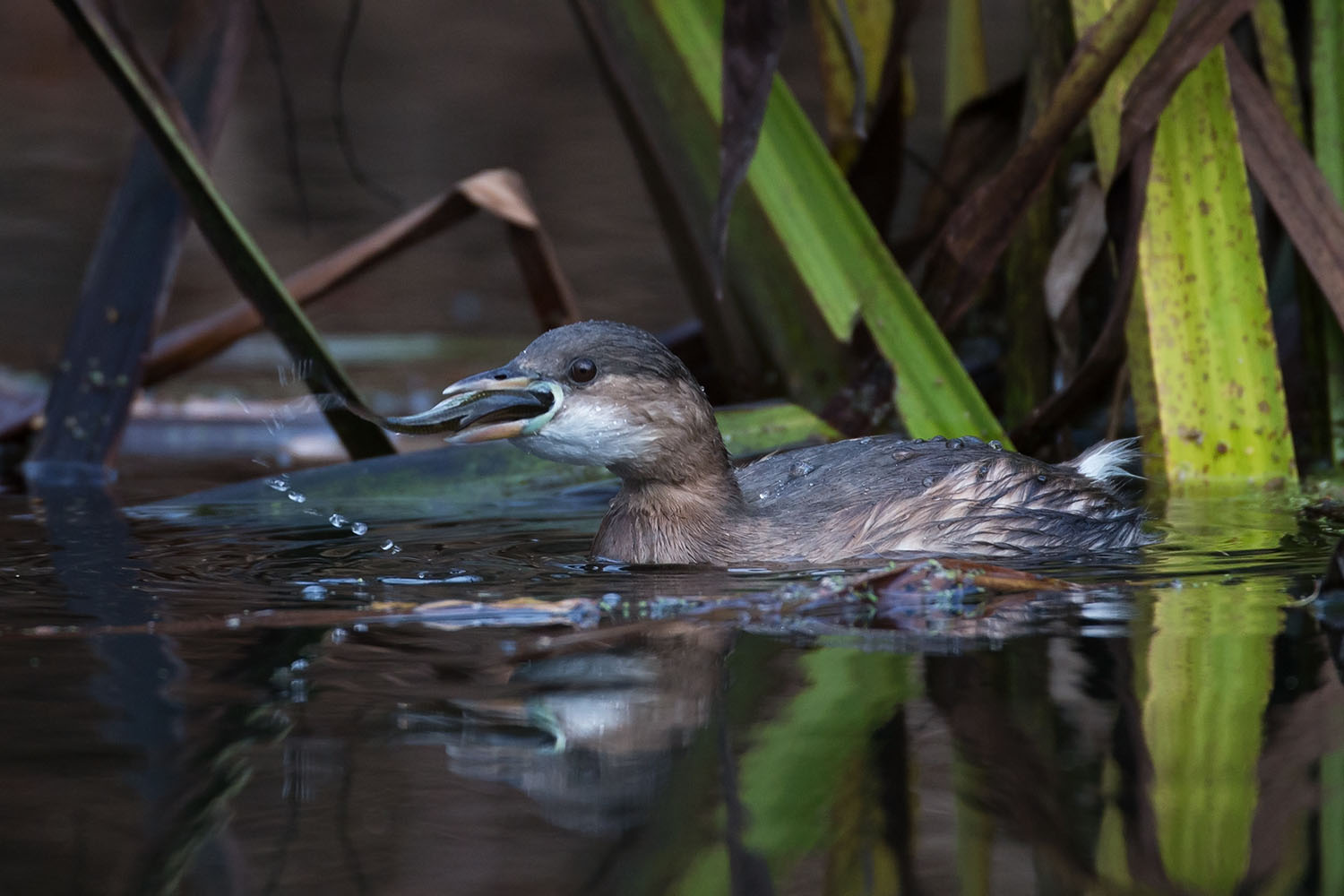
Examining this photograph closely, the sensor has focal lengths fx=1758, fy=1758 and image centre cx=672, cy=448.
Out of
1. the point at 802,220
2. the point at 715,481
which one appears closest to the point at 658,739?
the point at 715,481

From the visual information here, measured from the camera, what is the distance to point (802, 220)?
4.35 meters

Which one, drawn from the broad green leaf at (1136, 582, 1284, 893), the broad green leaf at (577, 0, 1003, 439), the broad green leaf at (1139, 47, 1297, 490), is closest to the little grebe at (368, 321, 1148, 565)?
the broad green leaf at (577, 0, 1003, 439)

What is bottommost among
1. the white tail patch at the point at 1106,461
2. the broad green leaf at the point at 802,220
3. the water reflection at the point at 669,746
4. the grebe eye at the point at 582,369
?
the water reflection at the point at 669,746

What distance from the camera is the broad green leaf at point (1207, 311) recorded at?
14.1 feet

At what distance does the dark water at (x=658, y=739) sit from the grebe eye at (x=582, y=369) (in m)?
0.44

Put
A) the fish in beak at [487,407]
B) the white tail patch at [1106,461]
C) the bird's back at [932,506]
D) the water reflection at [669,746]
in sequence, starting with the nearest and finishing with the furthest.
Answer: the water reflection at [669,746] < the fish in beak at [487,407] < the bird's back at [932,506] < the white tail patch at [1106,461]

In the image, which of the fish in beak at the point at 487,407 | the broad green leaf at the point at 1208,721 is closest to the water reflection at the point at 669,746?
the broad green leaf at the point at 1208,721

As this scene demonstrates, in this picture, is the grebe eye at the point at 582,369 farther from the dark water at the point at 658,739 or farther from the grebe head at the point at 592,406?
the dark water at the point at 658,739

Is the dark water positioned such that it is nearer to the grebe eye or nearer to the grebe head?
the grebe head

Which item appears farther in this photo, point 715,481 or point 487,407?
point 715,481

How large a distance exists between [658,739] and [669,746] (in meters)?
0.04

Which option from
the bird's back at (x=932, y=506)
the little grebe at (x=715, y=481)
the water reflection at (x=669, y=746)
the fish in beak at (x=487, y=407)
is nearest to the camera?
the water reflection at (x=669, y=746)

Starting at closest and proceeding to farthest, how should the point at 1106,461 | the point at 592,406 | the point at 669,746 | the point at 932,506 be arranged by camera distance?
1. the point at 669,746
2. the point at 592,406
3. the point at 932,506
4. the point at 1106,461

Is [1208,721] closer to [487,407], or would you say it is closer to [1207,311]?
[487,407]
